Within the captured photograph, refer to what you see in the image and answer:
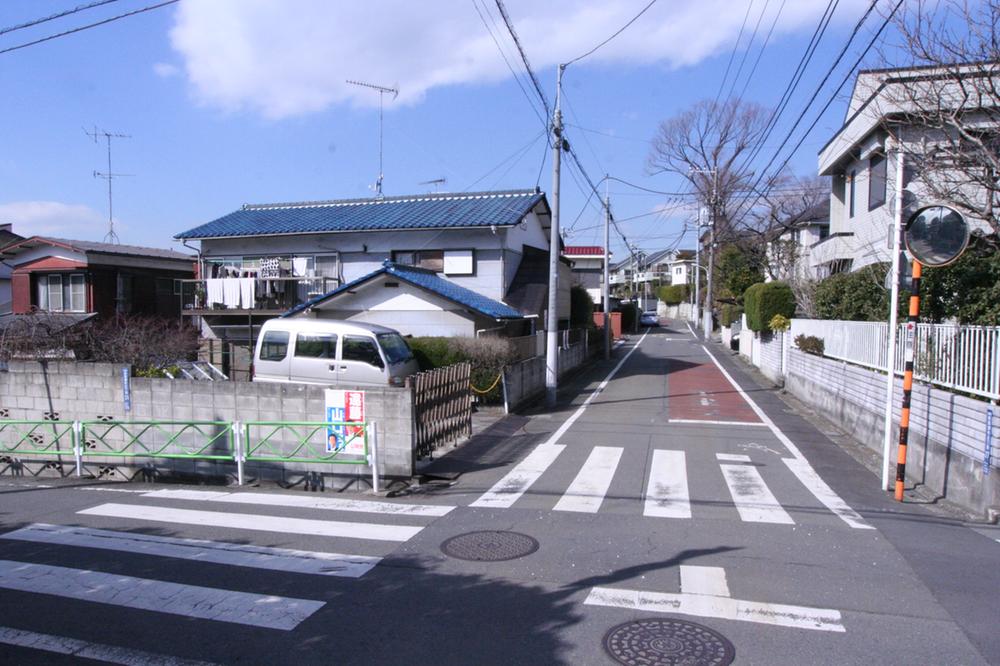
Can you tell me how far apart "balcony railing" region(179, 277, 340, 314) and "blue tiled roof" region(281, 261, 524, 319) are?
11.6 ft

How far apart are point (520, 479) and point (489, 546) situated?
2.91 meters

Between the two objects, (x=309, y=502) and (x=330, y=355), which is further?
(x=330, y=355)

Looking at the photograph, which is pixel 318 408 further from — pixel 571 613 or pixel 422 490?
pixel 571 613

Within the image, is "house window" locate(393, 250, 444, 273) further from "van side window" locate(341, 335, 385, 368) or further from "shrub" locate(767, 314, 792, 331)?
"shrub" locate(767, 314, 792, 331)

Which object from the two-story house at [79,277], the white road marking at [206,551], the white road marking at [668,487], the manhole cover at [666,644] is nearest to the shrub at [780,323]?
the white road marking at [668,487]

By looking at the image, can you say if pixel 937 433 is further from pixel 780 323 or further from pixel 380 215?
pixel 380 215

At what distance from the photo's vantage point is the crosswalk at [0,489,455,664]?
458 centimetres

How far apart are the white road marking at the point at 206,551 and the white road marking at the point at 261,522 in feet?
1.86

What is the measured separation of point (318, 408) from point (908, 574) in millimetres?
7251

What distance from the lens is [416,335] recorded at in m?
18.2

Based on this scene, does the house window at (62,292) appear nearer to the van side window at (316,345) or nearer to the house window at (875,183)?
the van side window at (316,345)

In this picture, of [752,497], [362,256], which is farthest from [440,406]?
[362,256]

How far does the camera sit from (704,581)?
16.8 feet

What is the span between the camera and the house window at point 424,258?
21.8 m
